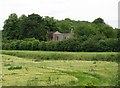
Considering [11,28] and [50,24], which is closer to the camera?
[11,28]

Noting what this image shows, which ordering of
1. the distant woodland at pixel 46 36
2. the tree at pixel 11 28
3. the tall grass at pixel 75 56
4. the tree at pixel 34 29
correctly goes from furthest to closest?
the tree at pixel 11 28 < the tree at pixel 34 29 < the distant woodland at pixel 46 36 < the tall grass at pixel 75 56

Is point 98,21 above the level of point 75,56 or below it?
above

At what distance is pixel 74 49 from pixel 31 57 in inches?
447

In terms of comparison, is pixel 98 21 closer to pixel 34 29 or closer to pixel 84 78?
pixel 34 29

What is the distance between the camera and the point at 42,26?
282 ft

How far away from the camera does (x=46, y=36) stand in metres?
87.0

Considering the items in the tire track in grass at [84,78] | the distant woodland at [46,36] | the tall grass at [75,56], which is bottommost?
the tire track in grass at [84,78]

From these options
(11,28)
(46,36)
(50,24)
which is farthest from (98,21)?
(11,28)

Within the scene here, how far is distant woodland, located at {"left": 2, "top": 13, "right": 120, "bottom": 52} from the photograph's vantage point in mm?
63781

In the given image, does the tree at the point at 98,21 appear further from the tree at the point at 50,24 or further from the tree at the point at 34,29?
the tree at the point at 34,29

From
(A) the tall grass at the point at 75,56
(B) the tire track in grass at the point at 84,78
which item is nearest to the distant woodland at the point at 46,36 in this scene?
(A) the tall grass at the point at 75,56

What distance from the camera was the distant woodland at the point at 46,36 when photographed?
209ft

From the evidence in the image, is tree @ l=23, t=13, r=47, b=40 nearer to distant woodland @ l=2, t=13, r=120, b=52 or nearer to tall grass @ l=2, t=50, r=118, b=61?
distant woodland @ l=2, t=13, r=120, b=52

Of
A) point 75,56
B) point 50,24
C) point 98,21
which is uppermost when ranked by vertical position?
point 98,21
